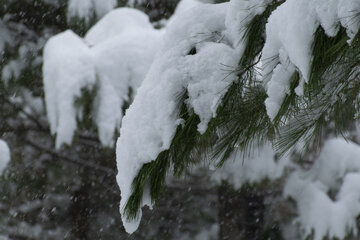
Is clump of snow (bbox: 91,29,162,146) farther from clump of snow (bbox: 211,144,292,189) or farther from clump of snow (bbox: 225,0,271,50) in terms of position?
clump of snow (bbox: 225,0,271,50)

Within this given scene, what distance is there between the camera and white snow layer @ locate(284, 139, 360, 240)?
4.89 metres

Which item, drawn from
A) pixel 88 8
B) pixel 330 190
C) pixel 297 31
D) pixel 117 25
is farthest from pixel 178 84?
pixel 330 190

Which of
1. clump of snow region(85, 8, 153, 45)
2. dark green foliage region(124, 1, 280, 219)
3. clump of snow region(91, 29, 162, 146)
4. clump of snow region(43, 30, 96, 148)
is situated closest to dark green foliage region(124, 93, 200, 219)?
dark green foliage region(124, 1, 280, 219)

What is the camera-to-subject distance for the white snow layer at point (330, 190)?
16.0 feet

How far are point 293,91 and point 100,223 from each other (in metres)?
5.56

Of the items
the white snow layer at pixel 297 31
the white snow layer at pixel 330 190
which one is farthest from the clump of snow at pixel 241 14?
the white snow layer at pixel 330 190

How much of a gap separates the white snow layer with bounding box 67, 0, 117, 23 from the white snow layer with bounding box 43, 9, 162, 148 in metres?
1.33

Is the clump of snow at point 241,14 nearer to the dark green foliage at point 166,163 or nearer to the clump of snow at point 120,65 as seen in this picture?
the dark green foliage at point 166,163

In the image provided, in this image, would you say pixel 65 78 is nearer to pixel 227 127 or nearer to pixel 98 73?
pixel 98 73

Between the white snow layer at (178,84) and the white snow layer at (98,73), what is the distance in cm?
228

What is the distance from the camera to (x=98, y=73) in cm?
361

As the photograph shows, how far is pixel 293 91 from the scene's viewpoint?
978 millimetres

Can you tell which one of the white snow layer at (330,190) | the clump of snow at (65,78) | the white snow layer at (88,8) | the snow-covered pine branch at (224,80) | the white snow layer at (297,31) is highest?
the white snow layer at (297,31)

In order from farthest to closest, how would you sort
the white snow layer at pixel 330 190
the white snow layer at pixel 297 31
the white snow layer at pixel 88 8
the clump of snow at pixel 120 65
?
the white snow layer at pixel 88 8
the white snow layer at pixel 330 190
the clump of snow at pixel 120 65
the white snow layer at pixel 297 31
